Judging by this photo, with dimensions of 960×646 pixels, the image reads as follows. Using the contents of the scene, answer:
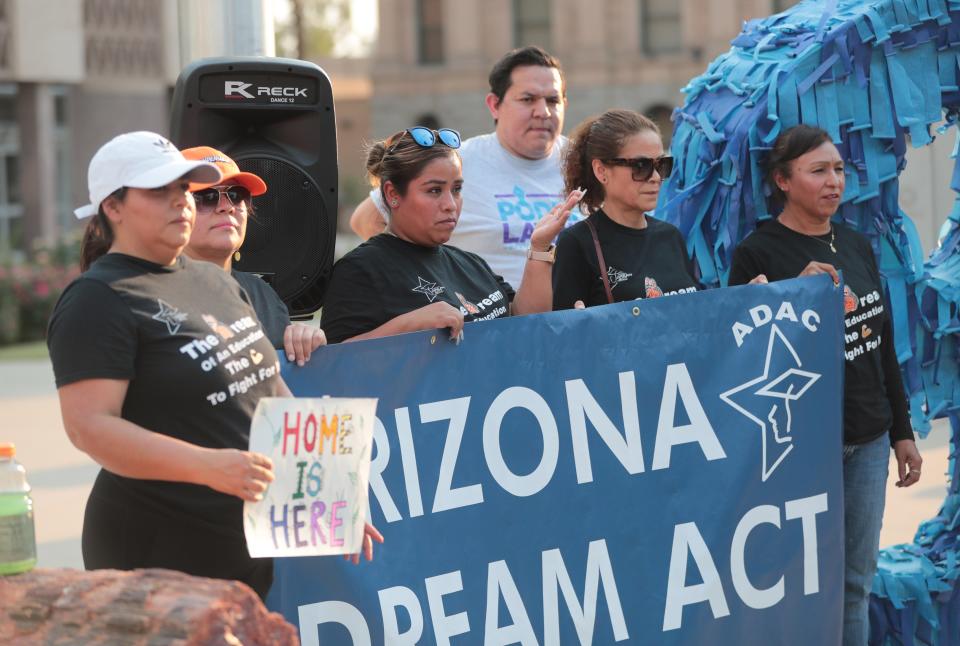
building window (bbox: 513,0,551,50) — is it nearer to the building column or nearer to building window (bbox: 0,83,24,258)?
the building column

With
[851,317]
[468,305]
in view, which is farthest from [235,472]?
[851,317]

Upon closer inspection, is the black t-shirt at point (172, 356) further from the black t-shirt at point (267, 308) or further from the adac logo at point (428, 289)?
the adac logo at point (428, 289)

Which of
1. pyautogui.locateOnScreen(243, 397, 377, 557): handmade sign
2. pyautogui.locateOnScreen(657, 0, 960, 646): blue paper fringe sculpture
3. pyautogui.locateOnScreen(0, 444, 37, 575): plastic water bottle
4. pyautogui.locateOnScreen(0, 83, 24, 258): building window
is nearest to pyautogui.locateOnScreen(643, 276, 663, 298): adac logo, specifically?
pyautogui.locateOnScreen(657, 0, 960, 646): blue paper fringe sculpture

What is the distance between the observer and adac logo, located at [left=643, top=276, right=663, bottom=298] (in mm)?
4145

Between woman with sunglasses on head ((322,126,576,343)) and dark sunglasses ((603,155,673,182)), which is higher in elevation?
dark sunglasses ((603,155,673,182))

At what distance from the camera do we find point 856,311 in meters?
4.28

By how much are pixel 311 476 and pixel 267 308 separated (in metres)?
0.71

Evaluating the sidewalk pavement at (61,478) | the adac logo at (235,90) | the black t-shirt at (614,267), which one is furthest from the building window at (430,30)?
the black t-shirt at (614,267)

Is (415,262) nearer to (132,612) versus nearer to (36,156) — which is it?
(132,612)

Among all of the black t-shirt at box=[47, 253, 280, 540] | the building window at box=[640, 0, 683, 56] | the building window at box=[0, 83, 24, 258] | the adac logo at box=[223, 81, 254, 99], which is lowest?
the black t-shirt at box=[47, 253, 280, 540]

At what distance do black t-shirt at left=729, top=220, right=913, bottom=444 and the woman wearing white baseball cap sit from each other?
1.73m

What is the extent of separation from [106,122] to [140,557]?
32336mm

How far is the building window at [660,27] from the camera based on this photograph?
3856 centimetres

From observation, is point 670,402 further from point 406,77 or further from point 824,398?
point 406,77
